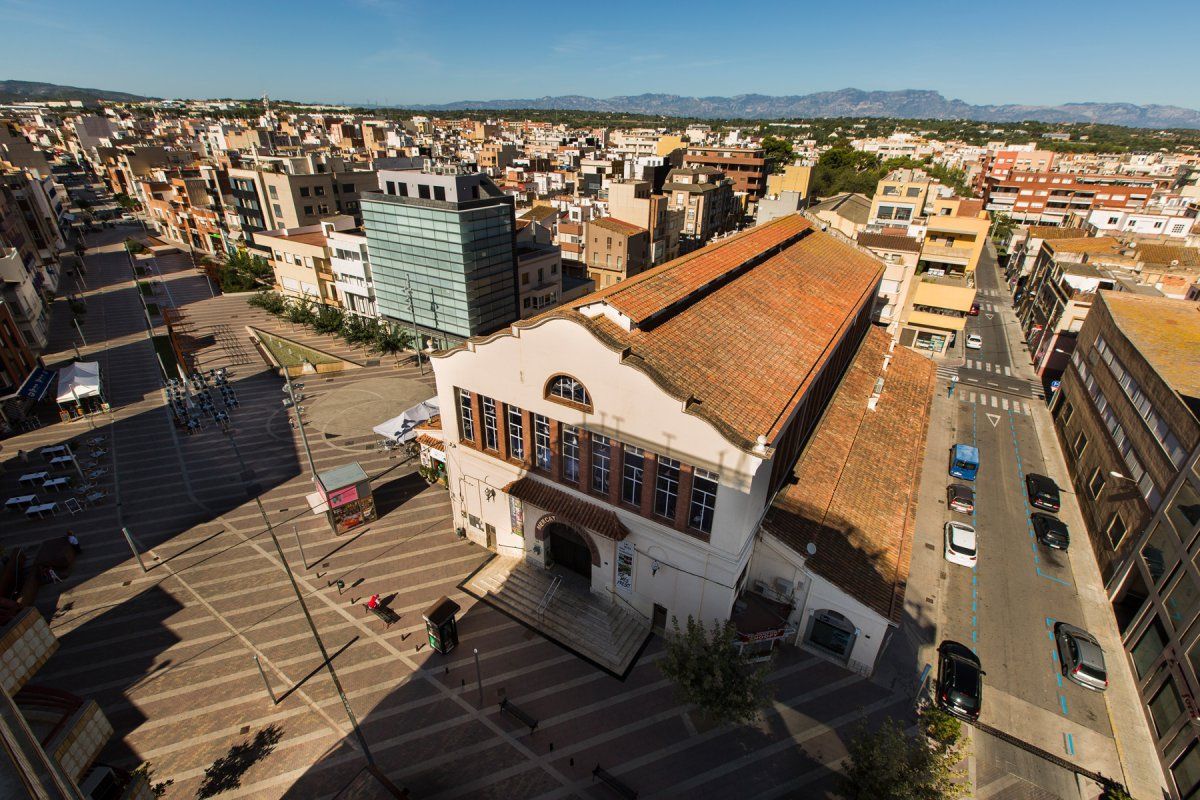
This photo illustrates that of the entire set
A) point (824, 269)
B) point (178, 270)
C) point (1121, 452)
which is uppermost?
point (824, 269)

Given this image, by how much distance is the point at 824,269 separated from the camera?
40.7 metres

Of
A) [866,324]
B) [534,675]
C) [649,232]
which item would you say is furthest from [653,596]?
[649,232]

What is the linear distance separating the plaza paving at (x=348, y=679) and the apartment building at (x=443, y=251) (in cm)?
2656

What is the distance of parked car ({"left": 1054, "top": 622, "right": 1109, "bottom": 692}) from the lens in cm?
2352

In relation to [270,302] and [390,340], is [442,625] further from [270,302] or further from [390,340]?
[270,302]

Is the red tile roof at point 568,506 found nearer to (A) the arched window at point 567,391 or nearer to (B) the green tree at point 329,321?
(A) the arched window at point 567,391

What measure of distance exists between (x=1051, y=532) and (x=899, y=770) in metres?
24.4

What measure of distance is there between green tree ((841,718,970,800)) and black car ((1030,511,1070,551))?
2167 cm

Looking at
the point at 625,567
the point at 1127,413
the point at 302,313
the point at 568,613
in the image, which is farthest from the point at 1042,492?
the point at 302,313

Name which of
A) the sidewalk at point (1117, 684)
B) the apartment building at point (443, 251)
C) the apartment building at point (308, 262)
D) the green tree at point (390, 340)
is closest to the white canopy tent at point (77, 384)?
the green tree at point (390, 340)

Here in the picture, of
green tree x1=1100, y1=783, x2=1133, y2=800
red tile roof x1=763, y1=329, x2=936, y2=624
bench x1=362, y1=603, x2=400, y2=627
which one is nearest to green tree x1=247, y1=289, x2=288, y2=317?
bench x1=362, y1=603, x2=400, y2=627

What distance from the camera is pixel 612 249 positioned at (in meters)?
75.6

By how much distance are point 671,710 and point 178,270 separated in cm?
10963

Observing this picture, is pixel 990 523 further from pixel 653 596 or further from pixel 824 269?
pixel 653 596
